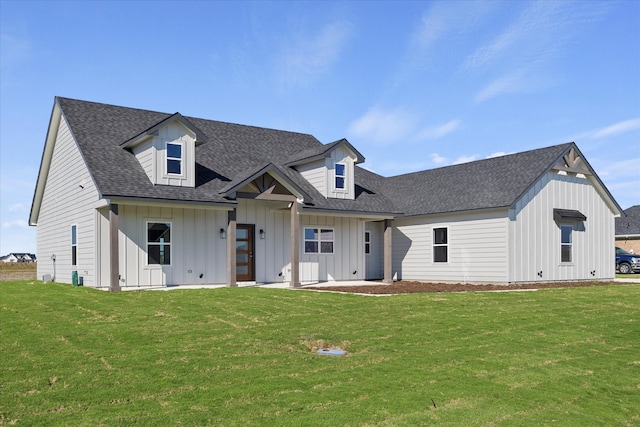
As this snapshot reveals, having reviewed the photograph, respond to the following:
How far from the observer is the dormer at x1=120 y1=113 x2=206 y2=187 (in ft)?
64.1

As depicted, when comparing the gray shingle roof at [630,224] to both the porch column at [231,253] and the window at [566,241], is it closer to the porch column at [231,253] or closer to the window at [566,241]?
the window at [566,241]

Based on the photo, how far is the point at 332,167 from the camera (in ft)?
77.1

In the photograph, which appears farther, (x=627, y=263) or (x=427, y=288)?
(x=627, y=263)

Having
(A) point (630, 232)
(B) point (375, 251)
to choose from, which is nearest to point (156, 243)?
(B) point (375, 251)

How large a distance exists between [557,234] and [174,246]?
15.4m

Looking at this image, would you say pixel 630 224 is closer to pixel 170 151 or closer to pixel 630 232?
pixel 630 232

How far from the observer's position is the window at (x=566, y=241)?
950 inches

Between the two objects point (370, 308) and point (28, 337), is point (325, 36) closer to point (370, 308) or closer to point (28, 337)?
point (370, 308)

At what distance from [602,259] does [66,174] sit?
76.8 feet

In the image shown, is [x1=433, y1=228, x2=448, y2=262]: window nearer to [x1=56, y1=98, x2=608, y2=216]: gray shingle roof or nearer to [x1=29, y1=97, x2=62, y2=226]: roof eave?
[x1=56, y1=98, x2=608, y2=216]: gray shingle roof

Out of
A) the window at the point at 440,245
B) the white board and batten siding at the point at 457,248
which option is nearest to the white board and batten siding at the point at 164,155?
the white board and batten siding at the point at 457,248

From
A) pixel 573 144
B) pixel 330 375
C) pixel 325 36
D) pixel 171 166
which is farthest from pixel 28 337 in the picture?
pixel 573 144

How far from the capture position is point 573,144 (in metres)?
23.9

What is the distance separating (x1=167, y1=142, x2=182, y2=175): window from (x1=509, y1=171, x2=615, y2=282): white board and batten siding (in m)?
12.5
